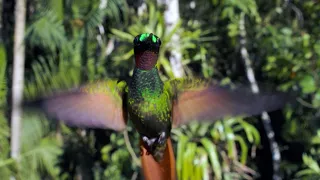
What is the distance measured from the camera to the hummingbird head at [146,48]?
554 mm

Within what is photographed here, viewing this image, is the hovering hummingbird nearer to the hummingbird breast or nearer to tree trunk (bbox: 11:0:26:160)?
the hummingbird breast

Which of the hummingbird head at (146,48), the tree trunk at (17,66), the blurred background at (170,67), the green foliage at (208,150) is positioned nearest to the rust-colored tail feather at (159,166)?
the hummingbird head at (146,48)

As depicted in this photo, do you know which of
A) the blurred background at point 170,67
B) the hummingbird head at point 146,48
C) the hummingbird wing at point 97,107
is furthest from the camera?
the blurred background at point 170,67

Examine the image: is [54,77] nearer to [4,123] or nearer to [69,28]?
[4,123]

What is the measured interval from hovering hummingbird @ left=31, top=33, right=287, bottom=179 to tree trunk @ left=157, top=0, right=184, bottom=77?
49.2 inches

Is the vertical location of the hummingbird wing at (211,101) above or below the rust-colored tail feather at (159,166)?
above

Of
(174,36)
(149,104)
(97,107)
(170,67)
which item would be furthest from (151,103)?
(174,36)

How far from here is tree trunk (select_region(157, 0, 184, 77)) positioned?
1973 millimetres

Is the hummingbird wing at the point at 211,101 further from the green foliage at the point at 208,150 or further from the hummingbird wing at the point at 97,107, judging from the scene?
the green foliage at the point at 208,150

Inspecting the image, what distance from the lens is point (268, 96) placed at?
597 millimetres

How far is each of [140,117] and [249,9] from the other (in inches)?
73.7

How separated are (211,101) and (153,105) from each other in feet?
0.31

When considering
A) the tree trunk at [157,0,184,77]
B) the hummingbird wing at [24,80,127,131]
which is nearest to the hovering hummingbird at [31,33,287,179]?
the hummingbird wing at [24,80,127,131]

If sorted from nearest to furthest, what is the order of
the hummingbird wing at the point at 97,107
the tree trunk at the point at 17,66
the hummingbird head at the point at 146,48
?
the hummingbird head at the point at 146,48
the hummingbird wing at the point at 97,107
the tree trunk at the point at 17,66
